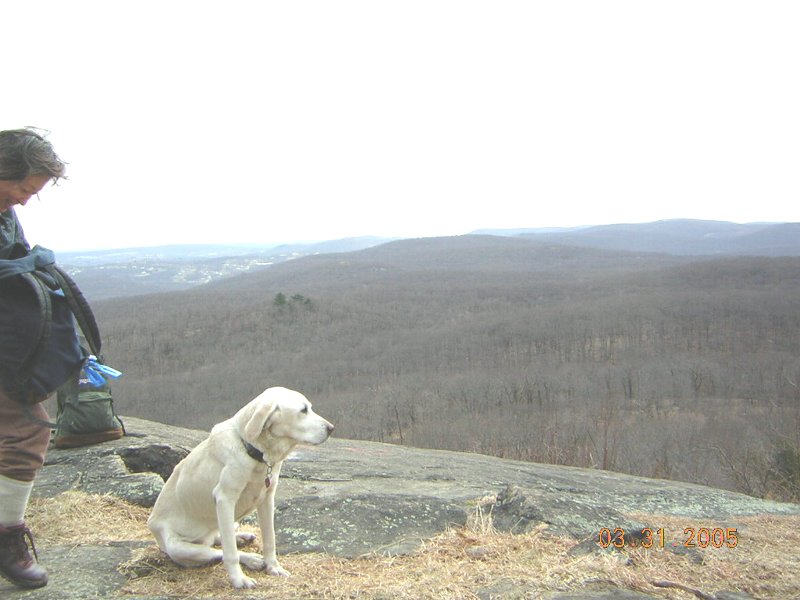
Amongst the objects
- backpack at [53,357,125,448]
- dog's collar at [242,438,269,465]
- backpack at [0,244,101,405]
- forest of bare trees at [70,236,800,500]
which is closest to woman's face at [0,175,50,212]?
backpack at [0,244,101,405]

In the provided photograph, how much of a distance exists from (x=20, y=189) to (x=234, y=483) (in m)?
2.01

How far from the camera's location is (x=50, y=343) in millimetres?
3619

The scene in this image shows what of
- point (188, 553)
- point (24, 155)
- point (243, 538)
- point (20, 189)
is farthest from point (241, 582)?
point (24, 155)

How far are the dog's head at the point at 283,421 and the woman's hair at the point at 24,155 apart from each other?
67.2 inches

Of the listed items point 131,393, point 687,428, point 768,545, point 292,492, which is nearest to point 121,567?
point 292,492

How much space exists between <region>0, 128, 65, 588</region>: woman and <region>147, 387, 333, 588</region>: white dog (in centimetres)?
76

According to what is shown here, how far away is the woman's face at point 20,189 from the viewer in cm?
356

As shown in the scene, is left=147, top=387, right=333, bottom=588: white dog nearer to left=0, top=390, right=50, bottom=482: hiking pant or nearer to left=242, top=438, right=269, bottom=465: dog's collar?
left=242, top=438, right=269, bottom=465: dog's collar

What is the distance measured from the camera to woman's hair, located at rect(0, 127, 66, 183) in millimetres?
3469

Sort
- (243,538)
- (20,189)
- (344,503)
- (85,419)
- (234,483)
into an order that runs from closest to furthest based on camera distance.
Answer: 1. (20,189)
2. (234,483)
3. (243,538)
4. (344,503)
5. (85,419)

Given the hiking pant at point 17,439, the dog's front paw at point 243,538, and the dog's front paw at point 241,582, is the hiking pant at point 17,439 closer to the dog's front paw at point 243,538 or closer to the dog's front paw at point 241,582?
the dog's front paw at point 241,582

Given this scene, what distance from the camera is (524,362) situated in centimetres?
6494
